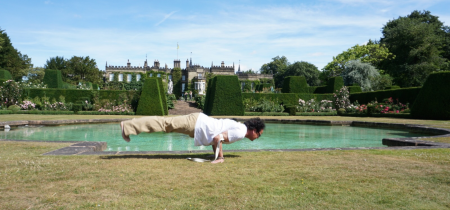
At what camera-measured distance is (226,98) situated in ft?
62.6

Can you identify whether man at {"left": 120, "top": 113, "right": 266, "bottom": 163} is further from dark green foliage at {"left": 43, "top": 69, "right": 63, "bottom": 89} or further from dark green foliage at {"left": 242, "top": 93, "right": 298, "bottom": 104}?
dark green foliage at {"left": 43, "top": 69, "right": 63, "bottom": 89}

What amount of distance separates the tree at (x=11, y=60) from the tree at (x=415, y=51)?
133ft

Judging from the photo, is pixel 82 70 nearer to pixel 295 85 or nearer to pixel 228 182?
pixel 295 85

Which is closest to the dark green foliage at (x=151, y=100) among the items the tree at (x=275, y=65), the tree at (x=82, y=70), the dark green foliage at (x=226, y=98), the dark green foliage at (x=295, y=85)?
the dark green foliage at (x=226, y=98)

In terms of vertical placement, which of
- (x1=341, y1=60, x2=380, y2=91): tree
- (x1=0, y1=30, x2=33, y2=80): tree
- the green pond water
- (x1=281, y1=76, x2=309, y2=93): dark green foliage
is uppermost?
(x1=0, y1=30, x2=33, y2=80): tree

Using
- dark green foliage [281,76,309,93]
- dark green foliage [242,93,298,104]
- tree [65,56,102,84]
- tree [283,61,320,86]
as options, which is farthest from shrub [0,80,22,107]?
tree [283,61,320,86]

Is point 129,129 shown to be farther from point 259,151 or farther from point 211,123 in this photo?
point 259,151

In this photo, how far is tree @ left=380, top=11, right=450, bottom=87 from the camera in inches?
1129

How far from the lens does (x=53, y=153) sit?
4.38m

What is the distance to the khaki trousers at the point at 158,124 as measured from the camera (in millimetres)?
3703

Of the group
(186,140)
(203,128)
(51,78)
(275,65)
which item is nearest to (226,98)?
(186,140)

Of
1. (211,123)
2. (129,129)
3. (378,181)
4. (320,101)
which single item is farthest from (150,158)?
(320,101)

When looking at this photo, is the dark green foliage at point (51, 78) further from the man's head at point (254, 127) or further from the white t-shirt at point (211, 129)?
the man's head at point (254, 127)

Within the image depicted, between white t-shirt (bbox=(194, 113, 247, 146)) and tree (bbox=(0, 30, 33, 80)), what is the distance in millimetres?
39011
